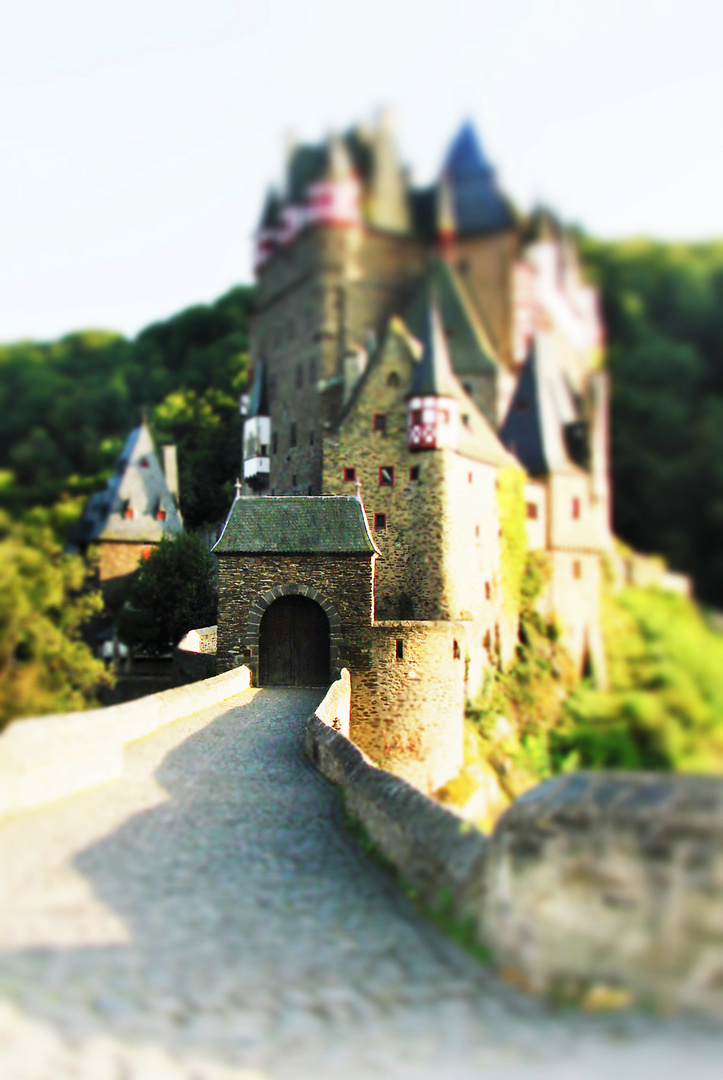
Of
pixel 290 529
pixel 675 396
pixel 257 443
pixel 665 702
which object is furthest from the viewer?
pixel 257 443

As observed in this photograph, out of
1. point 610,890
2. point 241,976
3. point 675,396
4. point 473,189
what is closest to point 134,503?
point 675,396

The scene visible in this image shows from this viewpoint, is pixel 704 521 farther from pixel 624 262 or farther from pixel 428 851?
pixel 624 262

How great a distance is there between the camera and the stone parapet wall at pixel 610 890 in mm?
4473

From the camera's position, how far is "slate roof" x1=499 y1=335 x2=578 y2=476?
34.1 m

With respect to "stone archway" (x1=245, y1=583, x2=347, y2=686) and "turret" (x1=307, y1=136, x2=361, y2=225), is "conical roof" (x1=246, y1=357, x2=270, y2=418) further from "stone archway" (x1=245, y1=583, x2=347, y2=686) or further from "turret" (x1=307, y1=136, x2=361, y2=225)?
"turret" (x1=307, y1=136, x2=361, y2=225)

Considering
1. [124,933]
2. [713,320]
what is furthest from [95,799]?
[713,320]

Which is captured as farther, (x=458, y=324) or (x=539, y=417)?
(x=458, y=324)

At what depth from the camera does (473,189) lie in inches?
1578

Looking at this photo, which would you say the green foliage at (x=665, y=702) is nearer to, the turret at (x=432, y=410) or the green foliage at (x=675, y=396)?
the green foliage at (x=675, y=396)

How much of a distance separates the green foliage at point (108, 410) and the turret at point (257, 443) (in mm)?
333

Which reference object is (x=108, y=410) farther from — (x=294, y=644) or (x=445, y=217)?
(x=445, y=217)

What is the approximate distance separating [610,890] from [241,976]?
6.41 feet

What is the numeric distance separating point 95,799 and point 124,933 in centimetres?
257

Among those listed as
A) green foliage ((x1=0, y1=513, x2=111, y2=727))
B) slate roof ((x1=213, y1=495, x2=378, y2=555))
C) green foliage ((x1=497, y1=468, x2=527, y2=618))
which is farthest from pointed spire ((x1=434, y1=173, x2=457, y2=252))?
green foliage ((x1=0, y1=513, x2=111, y2=727))
